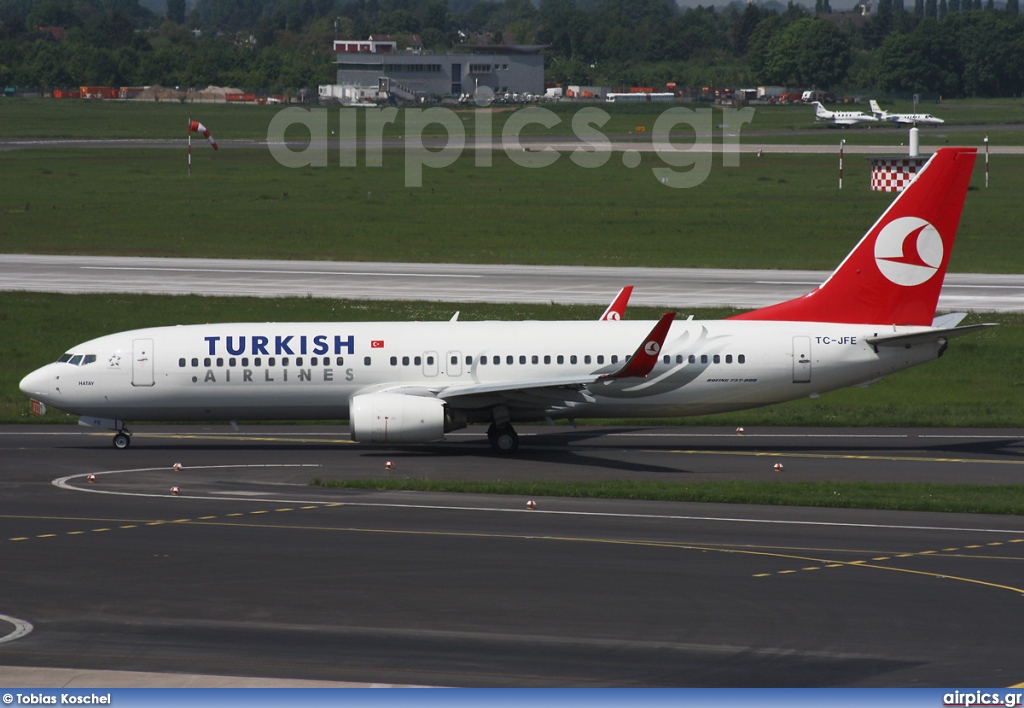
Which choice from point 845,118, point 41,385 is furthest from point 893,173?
point 845,118

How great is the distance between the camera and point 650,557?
89.7 ft

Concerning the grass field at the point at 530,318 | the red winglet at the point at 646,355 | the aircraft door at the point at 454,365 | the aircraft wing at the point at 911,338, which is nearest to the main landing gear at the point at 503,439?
the aircraft door at the point at 454,365

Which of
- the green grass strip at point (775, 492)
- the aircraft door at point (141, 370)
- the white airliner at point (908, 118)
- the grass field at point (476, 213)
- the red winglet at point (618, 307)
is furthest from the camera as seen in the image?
the white airliner at point (908, 118)

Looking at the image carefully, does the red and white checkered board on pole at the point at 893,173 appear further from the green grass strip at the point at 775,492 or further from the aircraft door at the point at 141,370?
the aircraft door at the point at 141,370

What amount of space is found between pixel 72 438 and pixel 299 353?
8703 mm

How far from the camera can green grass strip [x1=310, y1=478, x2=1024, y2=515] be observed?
3212cm

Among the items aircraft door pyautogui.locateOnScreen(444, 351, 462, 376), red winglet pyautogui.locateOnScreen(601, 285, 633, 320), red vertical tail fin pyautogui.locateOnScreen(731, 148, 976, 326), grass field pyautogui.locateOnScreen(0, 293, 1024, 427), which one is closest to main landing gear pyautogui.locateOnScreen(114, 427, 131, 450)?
grass field pyautogui.locateOnScreen(0, 293, 1024, 427)

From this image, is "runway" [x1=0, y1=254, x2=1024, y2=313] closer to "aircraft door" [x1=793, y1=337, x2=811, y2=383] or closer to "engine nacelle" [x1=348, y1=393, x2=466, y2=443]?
"aircraft door" [x1=793, y1=337, x2=811, y2=383]

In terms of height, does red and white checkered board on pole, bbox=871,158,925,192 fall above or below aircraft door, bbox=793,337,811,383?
above

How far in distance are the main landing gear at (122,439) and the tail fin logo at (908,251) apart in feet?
75.9

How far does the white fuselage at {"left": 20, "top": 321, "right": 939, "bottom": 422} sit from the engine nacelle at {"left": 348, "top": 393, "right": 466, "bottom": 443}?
4.24ft

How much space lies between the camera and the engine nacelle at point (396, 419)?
124 ft

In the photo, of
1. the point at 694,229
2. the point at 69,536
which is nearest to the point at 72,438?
the point at 69,536

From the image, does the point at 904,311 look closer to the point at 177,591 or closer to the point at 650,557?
the point at 650,557
